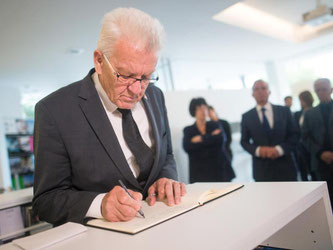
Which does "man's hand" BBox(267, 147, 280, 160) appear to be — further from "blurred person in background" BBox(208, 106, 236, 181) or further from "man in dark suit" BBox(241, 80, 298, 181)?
"blurred person in background" BBox(208, 106, 236, 181)

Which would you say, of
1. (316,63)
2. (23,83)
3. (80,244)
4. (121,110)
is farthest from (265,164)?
(316,63)

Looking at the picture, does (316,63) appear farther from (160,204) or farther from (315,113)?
(160,204)

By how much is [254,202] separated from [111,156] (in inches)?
19.9

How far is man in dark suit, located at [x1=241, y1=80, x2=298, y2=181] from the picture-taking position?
8.82 ft

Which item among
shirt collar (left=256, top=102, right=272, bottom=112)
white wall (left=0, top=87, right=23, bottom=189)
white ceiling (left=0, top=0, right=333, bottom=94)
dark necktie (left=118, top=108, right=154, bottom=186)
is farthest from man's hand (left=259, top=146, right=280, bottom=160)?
white wall (left=0, top=87, right=23, bottom=189)

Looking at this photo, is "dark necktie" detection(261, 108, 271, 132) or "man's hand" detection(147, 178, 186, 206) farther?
"dark necktie" detection(261, 108, 271, 132)

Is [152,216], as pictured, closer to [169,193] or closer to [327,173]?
[169,193]

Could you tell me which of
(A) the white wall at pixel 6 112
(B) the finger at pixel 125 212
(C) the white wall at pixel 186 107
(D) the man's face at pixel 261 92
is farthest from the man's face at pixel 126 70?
(A) the white wall at pixel 6 112

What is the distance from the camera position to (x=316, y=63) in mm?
8148

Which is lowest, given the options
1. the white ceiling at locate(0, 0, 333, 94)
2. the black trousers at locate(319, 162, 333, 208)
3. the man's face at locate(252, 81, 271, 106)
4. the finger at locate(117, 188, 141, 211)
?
the black trousers at locate(319, 162, 333, 208)

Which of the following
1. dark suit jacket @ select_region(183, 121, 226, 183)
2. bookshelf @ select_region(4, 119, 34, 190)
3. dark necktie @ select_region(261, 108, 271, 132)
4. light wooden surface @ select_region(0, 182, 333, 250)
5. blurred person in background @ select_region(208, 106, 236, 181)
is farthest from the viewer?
bookshelf @ select_region(4, 119, 34, 190)

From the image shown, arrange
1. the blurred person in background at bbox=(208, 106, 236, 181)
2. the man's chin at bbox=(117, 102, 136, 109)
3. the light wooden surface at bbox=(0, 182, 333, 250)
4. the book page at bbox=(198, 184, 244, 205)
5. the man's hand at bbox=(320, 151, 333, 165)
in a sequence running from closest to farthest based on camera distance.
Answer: the light wooden surface at bbox=(0, 182, 333, 250) < the book page at bbox=(198, 184, 244, 205) < the man's chin at bbox=(117, 102, 136, 109) < the man's hand at bbox=(320, 151, 333, 165) < the blurred person in background at bbox=(208, 106, 236, 181)

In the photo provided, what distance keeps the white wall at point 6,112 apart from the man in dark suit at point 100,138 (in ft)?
20.4

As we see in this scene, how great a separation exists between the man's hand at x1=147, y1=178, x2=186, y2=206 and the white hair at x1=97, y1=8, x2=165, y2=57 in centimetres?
49
